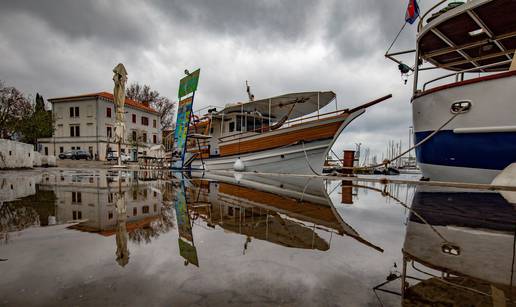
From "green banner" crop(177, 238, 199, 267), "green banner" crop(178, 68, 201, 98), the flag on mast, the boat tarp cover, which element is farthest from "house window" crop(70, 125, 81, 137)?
"green banner" crop(177, 238, 199, 267)

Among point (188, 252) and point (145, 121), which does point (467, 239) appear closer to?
point (188, 252)

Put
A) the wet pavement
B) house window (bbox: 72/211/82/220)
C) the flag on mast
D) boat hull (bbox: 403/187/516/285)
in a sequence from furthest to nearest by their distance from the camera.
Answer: the flag on mast
house window (bbox: 72/211/82/220)
boat hull (bbox: 403/187/516/285)
the wet pavement

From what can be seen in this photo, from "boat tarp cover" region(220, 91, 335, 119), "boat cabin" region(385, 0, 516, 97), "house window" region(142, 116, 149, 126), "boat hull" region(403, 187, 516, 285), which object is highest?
"house window" region(142, 116, 149, 126)

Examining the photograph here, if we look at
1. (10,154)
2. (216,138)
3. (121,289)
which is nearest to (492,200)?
(121,289)

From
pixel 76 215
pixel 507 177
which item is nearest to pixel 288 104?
pixel 507 177

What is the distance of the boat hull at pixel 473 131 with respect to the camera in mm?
5035

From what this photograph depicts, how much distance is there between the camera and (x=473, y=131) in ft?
17.8

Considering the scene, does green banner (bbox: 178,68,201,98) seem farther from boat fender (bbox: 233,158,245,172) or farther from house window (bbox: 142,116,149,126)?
house window (bbox: 142,116,149,126)

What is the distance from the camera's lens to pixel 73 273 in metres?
1.12

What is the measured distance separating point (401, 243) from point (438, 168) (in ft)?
20.4

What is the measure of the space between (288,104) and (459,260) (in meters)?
10.3

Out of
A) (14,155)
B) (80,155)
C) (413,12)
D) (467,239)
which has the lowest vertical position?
(467,239)

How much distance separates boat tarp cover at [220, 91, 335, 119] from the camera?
1011 cm

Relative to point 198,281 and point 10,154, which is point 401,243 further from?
point 10,154
